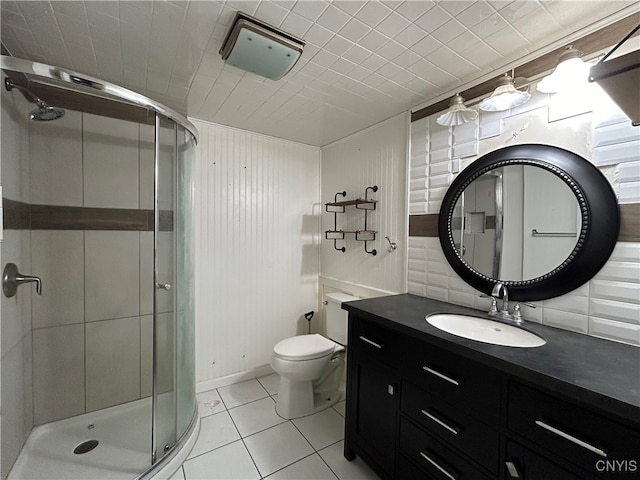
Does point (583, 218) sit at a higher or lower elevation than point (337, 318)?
Answer: higher

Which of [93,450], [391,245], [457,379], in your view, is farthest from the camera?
[391,245]

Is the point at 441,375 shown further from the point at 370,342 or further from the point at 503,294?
the point at 503,294

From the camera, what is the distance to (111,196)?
1878 millimetres

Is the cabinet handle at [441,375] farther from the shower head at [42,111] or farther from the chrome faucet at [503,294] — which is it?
the shower head at [42,111]

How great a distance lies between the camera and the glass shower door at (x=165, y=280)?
65.7 inches

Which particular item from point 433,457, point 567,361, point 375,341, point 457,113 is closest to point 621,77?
point 457,113

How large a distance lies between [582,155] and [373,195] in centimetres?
126

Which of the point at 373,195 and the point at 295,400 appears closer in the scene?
the point at 295,400

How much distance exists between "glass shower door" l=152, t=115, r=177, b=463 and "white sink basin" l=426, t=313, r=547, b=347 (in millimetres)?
1561

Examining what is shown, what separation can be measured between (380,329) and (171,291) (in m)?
1.31

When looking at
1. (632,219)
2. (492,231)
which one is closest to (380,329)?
(492,231)

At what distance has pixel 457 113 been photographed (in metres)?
1.48

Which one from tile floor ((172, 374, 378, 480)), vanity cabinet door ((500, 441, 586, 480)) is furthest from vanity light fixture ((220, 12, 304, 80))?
tile floor ((172, 374, 378, 480))

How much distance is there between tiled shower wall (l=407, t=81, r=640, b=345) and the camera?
109 cm
